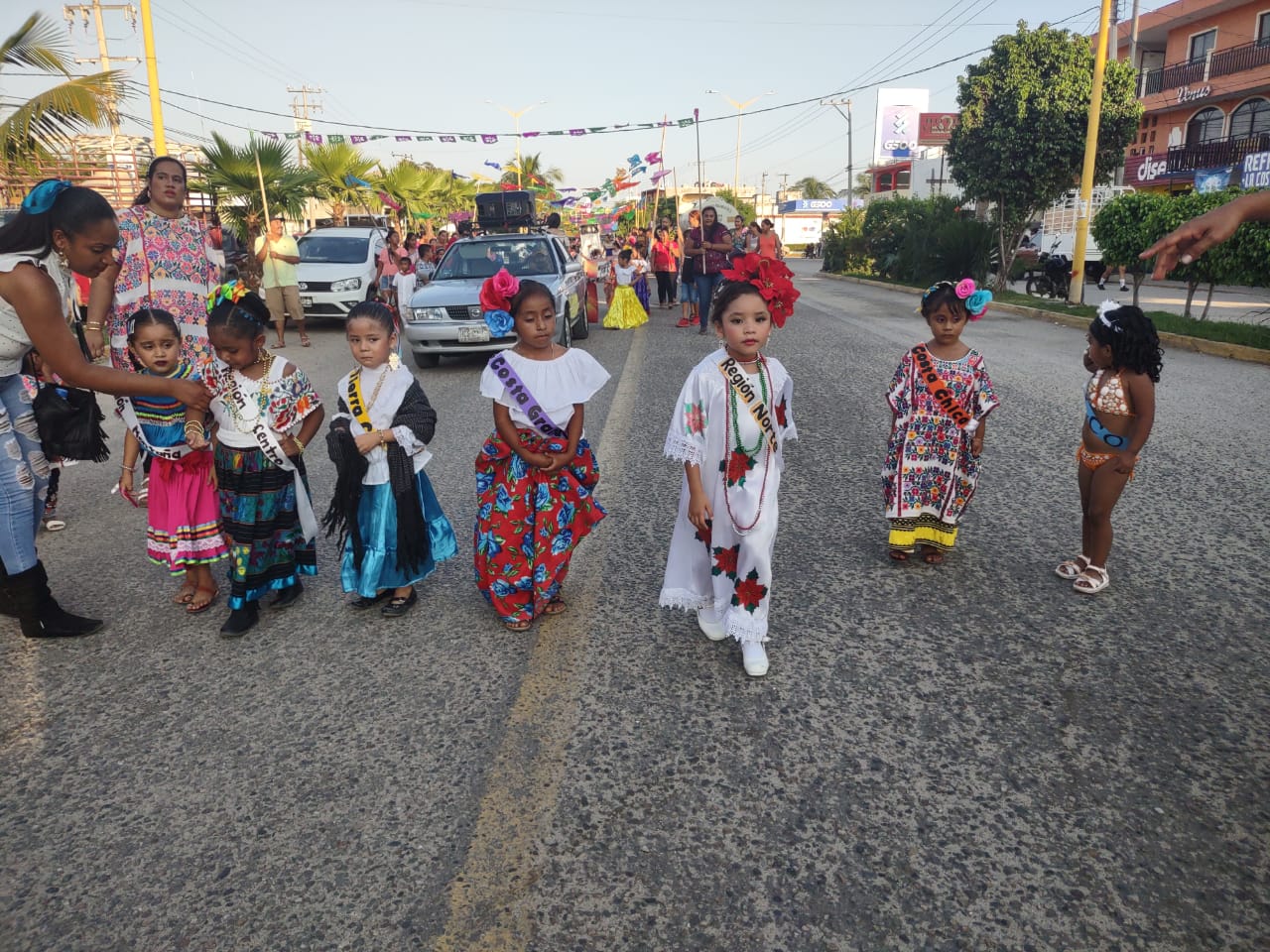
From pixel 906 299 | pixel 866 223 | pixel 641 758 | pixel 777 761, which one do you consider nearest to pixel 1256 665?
pixel 777 761

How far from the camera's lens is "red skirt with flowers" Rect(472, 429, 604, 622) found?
3.57m

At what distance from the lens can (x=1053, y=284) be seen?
2136 cm

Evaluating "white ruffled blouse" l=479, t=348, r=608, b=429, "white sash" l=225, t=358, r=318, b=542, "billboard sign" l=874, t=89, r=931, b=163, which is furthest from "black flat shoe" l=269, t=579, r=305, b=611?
"billboard sign" l=874, t=89, r=931, b=163

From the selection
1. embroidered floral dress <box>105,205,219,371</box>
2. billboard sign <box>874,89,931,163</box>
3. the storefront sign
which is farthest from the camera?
billboard sign <box>874,89,931,163</box>

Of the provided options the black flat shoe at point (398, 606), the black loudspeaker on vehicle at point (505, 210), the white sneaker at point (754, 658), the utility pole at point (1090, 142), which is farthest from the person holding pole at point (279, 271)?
the black loudspeaker on vehicle at point (505, 210)

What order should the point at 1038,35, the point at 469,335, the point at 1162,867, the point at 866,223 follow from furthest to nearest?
the point at 866,223 → the point at 1038,35 → the point at 469,335 → the point at 1162,867

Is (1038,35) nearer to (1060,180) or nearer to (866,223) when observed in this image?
(1060,180)

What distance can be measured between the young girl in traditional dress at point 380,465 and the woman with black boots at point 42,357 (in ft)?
1.90

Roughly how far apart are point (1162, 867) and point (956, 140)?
20.8m

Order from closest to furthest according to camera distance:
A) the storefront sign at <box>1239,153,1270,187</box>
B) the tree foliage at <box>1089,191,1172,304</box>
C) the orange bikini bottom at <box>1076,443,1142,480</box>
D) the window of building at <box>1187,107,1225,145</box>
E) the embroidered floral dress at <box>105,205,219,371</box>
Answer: the orange bikini bottom at <box>1076,443,1142,480</box> < the embroidered floral dress at <box>105,205,219,371</box> < the tree foliage at <box>1089,191,1172,304</box> < the storefront sign at <box>1239,153,1270,187</box> < the window of building at <box>1187,107,1225,145</box>

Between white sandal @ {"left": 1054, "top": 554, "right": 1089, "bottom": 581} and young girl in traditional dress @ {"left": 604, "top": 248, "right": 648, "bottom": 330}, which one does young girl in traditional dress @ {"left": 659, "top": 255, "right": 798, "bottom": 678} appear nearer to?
white sandal @ {"left": 1054, "top": 554, "right": 1089, "bottom": 581}

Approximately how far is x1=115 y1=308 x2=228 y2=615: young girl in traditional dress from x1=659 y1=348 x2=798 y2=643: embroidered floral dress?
205 centimetres

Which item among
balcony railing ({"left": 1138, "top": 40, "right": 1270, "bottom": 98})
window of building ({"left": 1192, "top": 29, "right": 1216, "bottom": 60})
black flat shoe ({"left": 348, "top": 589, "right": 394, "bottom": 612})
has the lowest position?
black flat shoe ({"left": 348, "top": 589, "right": 394, "bottom": 612})

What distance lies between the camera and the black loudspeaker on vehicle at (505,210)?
2836 cm
